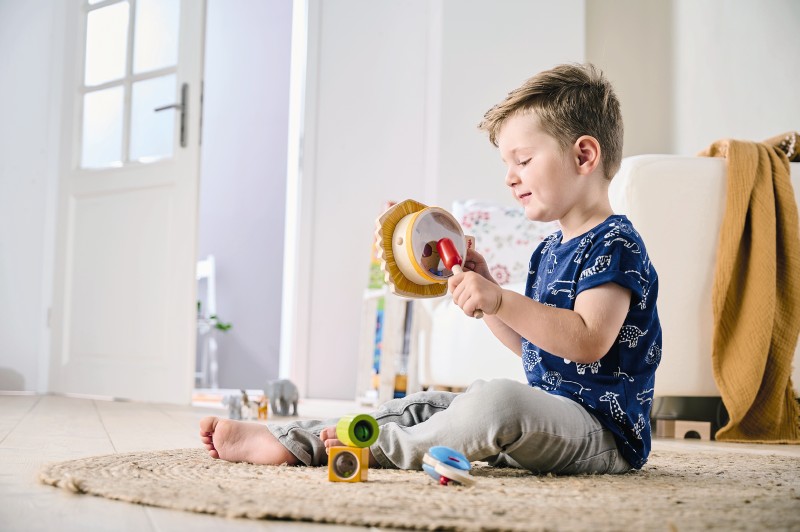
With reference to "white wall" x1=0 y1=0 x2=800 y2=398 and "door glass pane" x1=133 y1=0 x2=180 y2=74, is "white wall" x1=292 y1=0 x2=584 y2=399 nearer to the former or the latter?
"white wall" x1=0 y1=0 x2=800 y2=398

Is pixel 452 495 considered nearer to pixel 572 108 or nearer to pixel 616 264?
pixel 616 264

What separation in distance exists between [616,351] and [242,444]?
484 millimetres

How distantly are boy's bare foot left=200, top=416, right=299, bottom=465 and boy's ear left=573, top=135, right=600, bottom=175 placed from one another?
53cm

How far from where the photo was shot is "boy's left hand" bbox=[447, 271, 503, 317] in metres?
0.94

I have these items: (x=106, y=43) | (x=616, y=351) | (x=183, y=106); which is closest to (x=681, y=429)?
(x=616, y=351)

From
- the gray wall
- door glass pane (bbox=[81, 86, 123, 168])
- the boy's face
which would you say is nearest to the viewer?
the boy's face

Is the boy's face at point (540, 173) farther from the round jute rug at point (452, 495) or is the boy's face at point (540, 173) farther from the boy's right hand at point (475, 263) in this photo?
the round jute rug at point (452, 495)

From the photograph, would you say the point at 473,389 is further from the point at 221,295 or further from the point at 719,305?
the point at 221,295

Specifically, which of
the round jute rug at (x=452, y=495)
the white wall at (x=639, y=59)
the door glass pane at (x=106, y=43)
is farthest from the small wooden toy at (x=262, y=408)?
the white wall at (x=639, y=59)

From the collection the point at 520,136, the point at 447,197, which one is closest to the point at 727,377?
the point at 520,136

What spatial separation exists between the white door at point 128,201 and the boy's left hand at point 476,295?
1880 mm

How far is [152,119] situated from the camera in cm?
290

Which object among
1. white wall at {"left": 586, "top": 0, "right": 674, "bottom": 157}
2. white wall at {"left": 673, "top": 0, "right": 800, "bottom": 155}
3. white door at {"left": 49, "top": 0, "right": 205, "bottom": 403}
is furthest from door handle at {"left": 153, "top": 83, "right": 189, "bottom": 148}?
white wall at {"left": 673, "top": 0, "right": 800, "bottom": 155}

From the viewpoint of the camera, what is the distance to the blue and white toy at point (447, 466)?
0.86 m
